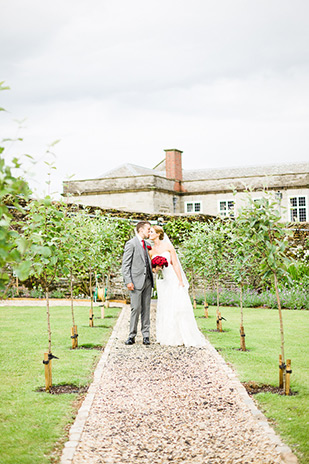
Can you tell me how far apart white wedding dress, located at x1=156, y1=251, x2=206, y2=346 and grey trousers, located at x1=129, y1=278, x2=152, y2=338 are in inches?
8.3

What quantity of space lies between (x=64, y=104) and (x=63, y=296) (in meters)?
9.47

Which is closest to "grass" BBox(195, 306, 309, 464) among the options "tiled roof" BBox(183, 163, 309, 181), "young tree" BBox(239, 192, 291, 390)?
"young tree" BBox(239, 192, 291, 390)

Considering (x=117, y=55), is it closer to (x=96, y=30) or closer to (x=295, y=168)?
(x=96, y=30)

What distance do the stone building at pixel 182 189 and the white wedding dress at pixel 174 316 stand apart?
23.8 m

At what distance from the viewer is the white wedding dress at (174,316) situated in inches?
326

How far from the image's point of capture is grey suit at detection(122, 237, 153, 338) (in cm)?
847

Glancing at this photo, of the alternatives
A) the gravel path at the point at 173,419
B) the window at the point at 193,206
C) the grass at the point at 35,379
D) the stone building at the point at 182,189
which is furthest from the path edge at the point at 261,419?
the window at the point at 193,206

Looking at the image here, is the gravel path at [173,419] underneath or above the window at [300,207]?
underneath

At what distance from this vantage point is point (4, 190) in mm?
2605

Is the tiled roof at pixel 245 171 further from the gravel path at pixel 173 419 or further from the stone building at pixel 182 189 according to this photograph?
the gravel path at pixel 173 419

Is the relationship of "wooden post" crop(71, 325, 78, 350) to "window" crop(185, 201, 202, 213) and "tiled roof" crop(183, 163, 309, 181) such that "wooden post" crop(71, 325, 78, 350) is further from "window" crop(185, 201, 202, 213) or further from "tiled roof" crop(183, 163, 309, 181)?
"tiled roof" crop(183, 163, 309, 181)

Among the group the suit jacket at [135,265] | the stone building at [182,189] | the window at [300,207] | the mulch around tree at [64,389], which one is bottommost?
the mulch around tree at [64,389]

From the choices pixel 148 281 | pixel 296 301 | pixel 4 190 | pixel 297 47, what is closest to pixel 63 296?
pixel 296 301

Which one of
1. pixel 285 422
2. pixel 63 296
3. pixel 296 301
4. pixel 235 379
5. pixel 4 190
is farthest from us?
pixel 63 296
